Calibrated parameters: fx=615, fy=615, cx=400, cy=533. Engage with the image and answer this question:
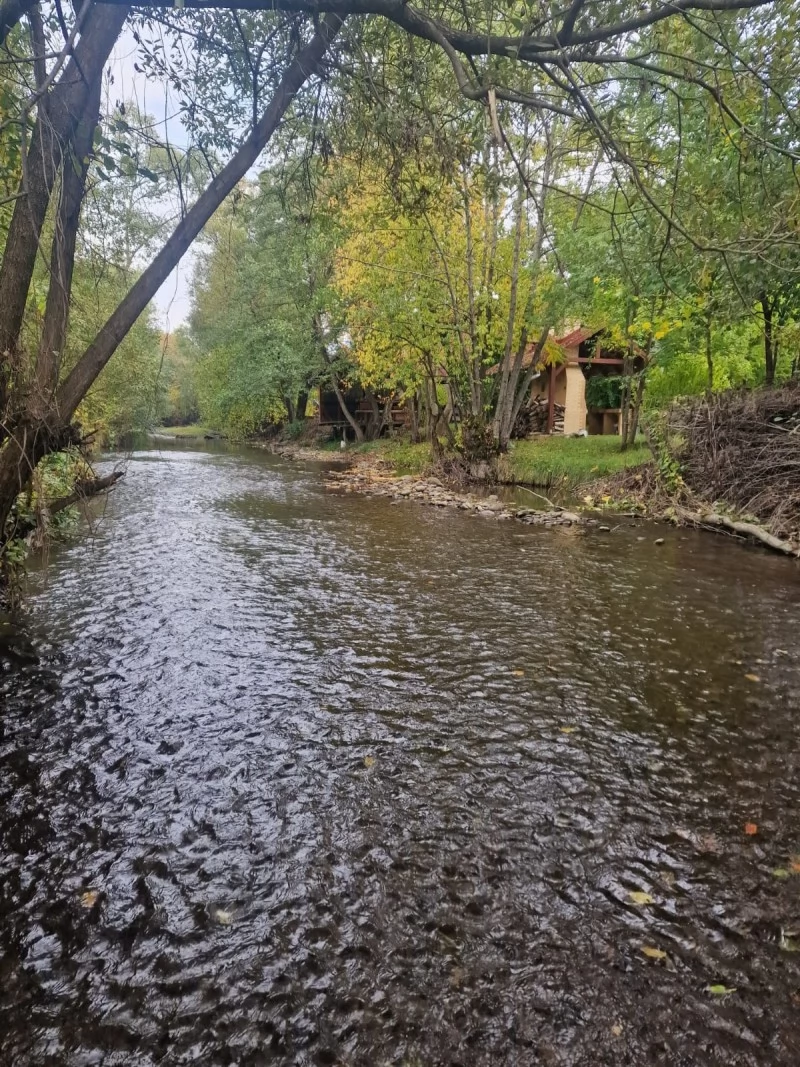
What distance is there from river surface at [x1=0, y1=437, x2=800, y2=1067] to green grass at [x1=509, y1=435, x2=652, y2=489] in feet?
33.5

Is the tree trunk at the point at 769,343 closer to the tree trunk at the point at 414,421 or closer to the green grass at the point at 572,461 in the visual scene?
the green grass at the point at 572,461

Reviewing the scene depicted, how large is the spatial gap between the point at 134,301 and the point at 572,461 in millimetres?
15764

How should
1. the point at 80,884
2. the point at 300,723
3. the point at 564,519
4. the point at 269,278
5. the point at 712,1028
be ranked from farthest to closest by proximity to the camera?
the point at 269,278, the point at 564,519, the point at 300,723, the point at 80,884, the point at 712,1028

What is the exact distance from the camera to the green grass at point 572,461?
1677 cm

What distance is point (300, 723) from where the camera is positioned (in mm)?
4262

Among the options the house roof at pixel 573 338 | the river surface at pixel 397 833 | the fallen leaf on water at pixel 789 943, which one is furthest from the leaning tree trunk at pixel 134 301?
the house roof at pixel 573 338

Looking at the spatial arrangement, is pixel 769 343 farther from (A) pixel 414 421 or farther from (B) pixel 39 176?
(A) pixel 414 421

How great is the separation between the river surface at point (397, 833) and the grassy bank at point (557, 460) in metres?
10.4

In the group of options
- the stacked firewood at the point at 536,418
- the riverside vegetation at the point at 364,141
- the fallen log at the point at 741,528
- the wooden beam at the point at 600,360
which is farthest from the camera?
the stacked firewood at the point at 536,418

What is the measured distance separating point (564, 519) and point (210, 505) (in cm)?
775

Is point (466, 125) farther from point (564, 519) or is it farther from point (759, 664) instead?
point (564, 519)

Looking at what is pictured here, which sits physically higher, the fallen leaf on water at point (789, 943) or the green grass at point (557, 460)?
the green grass at point (557, 460)

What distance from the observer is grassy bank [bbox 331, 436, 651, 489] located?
55.4ft

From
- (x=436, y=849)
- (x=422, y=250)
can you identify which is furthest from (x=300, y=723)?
(x=422, y=250)
